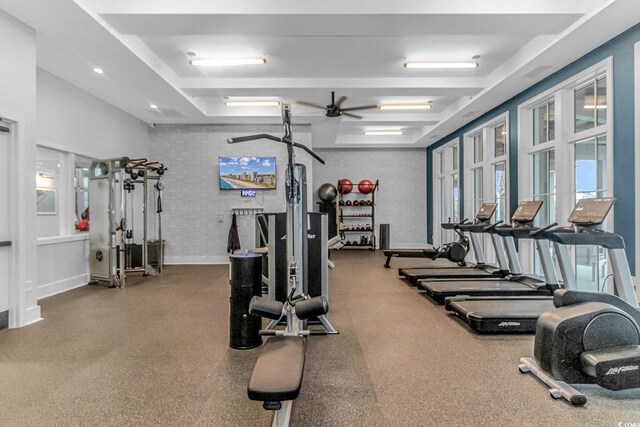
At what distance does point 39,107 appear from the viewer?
552cm

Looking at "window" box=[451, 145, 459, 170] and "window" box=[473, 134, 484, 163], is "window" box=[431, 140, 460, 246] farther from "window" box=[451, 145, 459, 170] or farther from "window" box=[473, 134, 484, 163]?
"window" box=[473, 134, 484, 163]

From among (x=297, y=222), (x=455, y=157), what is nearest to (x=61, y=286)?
(x=297, y=222)

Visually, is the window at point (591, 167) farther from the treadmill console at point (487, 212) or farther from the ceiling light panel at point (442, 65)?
the ceiling light panel at point (442, 65)

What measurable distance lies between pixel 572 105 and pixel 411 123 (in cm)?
414

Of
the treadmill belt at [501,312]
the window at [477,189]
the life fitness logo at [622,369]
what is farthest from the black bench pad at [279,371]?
the window at [477,189]

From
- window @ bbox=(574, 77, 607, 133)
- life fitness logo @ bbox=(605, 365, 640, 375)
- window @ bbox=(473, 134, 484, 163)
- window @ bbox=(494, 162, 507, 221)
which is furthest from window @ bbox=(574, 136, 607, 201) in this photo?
window @ bbox=(473, 134, 484, 163)

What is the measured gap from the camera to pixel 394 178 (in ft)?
40.8

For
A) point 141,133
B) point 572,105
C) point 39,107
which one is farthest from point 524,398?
point 141,133

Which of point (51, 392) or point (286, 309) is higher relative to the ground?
point (286, 309)

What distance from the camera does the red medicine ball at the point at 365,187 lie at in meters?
12.0

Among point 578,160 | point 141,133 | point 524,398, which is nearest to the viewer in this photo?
point 524,398

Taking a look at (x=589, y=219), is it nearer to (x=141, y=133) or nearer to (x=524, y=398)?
(x=524, y=398)

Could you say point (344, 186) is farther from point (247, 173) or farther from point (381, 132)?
point (247, 173)

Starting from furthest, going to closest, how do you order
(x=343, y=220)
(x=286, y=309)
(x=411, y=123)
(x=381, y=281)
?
(x=343, y=220) < (x=411, y=123) < (x=381, y=281) < (x=286, y=309)
